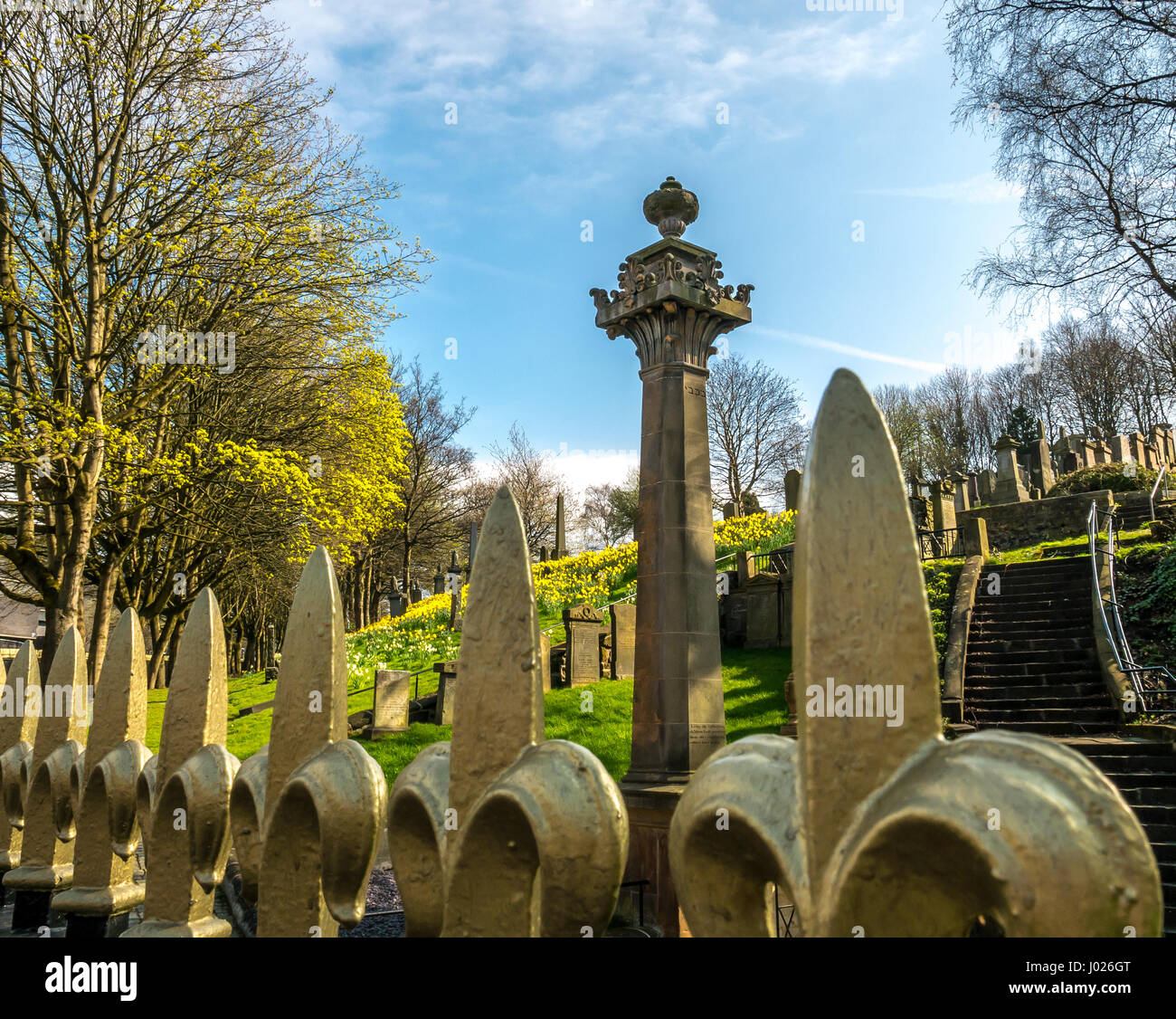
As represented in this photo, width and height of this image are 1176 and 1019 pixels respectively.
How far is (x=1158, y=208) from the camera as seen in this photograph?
602 inches

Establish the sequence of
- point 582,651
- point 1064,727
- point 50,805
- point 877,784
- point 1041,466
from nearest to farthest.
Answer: point 877,784
point 50,805
point 1064,727
point 582,651
point 1041,466

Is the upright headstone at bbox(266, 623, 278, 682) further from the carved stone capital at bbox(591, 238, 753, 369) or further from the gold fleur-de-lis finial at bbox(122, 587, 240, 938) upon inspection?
the gold fleur-de-lis finial at bbox(122, 587, 240, 938)

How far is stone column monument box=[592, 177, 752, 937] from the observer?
8898 mm

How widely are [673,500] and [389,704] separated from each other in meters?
8.39

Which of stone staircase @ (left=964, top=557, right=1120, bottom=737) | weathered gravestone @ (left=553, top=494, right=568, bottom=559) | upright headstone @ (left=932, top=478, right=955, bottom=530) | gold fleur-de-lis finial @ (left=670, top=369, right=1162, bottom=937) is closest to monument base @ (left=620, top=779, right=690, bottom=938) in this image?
gold fleur-de-lis finial @ (left=670, top=369, right=1162, bottom=937)

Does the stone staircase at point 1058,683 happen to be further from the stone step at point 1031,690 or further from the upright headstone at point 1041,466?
the upright headstone at point 1041,466

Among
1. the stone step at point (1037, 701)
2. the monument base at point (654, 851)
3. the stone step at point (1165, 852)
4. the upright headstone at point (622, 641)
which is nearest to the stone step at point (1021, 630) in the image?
the stone step at point (1037, 701)

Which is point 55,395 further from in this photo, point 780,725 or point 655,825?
point 780,725

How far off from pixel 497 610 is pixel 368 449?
68.3ft

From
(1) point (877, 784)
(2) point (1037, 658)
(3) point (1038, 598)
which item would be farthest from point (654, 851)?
(3) point (1038, 598)

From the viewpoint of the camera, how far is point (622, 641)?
731 inches

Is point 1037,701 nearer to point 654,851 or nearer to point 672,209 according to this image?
point 654,851

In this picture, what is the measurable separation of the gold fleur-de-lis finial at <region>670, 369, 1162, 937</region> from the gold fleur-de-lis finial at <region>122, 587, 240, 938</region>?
72.5 inches
